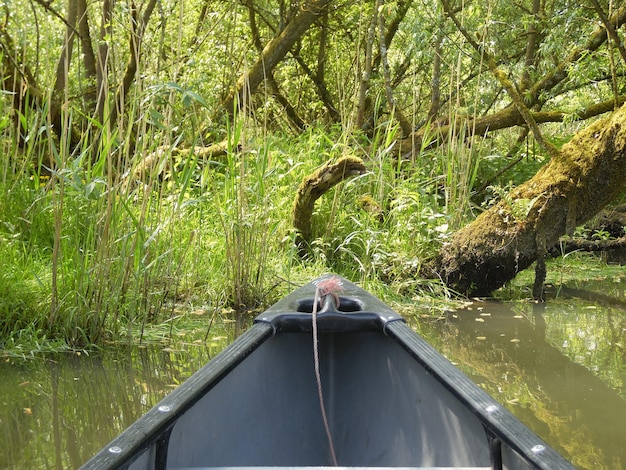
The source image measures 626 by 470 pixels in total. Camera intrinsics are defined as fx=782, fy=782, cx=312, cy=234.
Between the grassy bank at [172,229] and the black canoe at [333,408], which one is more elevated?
the grassy bank at [172,229]

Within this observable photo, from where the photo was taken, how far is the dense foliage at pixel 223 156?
3443 mm

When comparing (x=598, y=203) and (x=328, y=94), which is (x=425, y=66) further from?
(x=598, y=203)

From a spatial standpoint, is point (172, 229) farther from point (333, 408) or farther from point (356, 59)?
point (356, 59)

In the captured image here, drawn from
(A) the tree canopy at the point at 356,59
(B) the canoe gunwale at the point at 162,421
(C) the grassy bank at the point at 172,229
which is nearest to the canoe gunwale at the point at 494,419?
A: (B) the canoe gunwale at the point at 162,421

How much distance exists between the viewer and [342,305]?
2.78 m

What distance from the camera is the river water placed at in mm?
Answer: 2482

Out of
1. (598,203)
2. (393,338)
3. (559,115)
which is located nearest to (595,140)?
(598,203)

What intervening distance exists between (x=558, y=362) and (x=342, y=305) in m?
1.26

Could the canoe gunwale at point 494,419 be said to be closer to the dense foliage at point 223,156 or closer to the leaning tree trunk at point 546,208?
the dense foliage at point 223,156

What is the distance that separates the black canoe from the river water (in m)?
0.55

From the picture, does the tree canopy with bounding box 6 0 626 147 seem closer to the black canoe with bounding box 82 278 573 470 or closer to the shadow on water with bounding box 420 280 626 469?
the shadow on water with bounding box 420 280 626 469

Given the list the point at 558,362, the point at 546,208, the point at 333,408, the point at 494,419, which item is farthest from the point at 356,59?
the point at 494,419

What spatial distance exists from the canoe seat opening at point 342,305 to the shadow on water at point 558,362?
2.28ft

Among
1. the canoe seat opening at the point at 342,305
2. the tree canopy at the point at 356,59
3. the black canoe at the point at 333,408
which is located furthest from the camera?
the tree canopy at the point at 356,59
